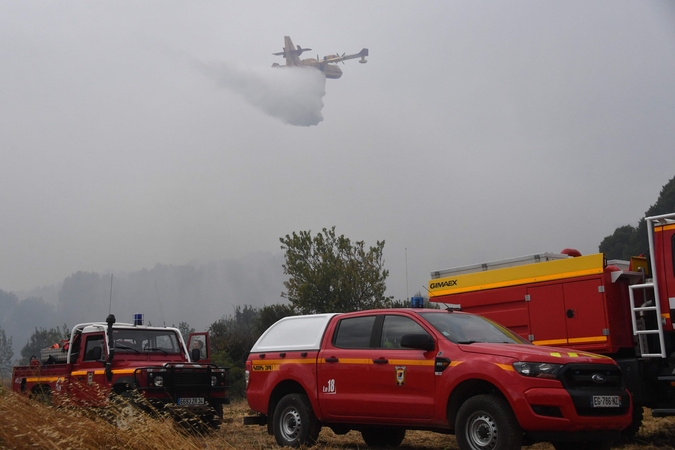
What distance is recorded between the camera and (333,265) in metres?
36.7

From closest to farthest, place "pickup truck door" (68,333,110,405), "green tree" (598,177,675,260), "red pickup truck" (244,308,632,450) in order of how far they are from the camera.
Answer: "red pickup truck" (244,308,632,450) → "pickup truck door" (68,333,110,405) → "green tree" (598,177,675,260)

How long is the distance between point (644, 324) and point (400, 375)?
4174 mm

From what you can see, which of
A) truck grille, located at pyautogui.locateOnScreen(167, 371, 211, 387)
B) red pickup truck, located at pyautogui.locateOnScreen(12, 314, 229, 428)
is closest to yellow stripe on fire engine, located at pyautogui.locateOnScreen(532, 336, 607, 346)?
red pickup truck, located at pyautogui.locateOnScreen(12, 314, 229, 428)

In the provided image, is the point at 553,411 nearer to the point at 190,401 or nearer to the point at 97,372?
the point at 190,401

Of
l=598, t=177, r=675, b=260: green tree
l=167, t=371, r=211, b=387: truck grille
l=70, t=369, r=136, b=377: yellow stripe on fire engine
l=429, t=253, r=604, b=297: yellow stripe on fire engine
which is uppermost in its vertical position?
l=598, t=177, r=675, b=260: green tree

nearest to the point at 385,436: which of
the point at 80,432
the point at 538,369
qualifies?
the point at 538,369

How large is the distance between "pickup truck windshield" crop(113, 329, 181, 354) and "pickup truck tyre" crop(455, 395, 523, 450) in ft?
24.8

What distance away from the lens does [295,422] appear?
375 inches

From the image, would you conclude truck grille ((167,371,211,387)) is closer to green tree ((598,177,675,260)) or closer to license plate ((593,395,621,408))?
license plate ((593,395,621,408))

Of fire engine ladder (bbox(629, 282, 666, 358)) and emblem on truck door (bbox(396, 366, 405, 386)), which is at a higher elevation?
fire engine ladder (bbox(629, 282, 666, 358))

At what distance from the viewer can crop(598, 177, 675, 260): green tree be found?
48562 mm

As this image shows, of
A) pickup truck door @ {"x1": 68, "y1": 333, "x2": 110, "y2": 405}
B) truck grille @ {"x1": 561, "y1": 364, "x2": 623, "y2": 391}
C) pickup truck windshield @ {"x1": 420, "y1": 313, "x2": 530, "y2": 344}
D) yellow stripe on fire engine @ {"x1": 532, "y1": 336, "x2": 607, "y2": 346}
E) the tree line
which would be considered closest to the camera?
truck grille @ {"x1": 561, "y1": 364, "x2": 623, "y2": 391}

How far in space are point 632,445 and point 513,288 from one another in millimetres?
2987

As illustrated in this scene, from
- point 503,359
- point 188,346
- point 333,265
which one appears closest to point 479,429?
point 503,359
